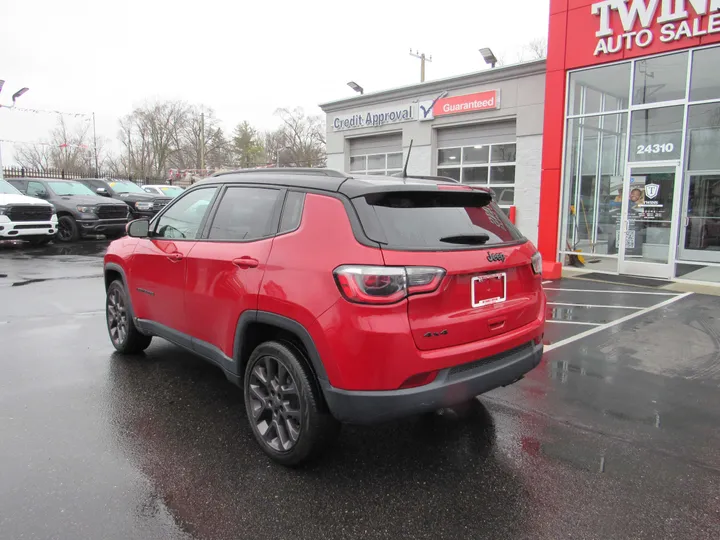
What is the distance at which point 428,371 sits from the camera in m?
2.71

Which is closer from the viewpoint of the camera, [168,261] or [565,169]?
[168,261]

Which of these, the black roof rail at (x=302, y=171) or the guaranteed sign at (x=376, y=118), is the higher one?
the guaranteed sign at (x=376, y=118)

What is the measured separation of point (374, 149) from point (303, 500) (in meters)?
15.8

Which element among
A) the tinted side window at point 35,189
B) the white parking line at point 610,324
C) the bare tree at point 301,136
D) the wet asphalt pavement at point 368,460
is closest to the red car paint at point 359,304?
the wet asphalt pavement at point 368,460

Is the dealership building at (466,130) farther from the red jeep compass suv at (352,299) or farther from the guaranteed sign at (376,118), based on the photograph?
the red jeep compass suv at (352,299)

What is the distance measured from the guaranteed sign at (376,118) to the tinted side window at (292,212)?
13.3 metres

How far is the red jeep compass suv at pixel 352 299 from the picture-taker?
105 inches

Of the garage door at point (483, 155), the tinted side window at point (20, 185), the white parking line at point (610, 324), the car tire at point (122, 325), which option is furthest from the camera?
the tinted side window at point (20, 185)

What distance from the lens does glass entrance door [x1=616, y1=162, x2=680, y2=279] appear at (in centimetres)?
1013

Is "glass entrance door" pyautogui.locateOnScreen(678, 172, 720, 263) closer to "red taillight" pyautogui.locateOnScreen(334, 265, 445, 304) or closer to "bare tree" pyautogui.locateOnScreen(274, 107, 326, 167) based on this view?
"red taillight" pyautogui.locateOnScreen(334, 265, 445, 304)

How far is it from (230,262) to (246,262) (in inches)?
7.8

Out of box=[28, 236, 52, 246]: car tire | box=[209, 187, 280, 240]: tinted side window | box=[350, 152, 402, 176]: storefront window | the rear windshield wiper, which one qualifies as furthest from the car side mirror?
box=[350, 152, 402, 176]: storefront window

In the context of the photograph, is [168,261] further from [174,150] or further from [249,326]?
[174,150]

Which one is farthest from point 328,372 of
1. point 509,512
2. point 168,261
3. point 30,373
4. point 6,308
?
point 6,308
